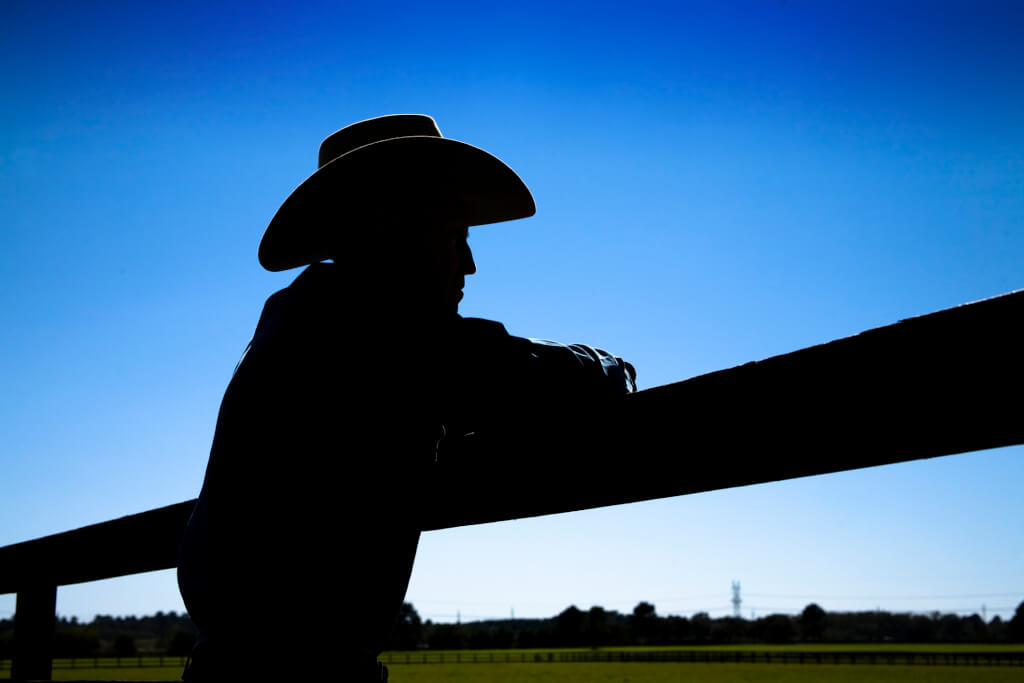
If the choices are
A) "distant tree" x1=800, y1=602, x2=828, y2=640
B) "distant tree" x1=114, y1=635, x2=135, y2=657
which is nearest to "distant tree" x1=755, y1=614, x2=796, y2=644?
"distant tree" x1=800, y1=602, x2=828, y2=640

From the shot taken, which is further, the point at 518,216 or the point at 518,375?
the point at 518,216

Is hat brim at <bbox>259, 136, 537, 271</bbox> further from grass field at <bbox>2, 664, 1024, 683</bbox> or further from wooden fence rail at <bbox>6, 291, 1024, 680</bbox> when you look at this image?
grass field at <bbox>2, 664, 1024, 683</bbox>

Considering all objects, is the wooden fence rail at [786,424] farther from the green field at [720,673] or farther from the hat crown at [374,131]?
the green field at [720,673]

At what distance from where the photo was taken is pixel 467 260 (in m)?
1.36

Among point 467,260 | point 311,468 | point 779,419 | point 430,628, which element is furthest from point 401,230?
point 430,628

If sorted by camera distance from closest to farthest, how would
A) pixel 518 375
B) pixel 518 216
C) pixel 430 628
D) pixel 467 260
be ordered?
pixel 518 375 → pixel 467 260 → pixel 518 216 → pixel 430 628

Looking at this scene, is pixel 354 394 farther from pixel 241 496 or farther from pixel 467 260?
pixel 467 260

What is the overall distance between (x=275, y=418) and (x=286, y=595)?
25 cm

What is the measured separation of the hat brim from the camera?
1331mm

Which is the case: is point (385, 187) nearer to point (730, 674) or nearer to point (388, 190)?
point (388, 190)

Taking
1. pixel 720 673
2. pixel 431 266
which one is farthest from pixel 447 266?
pixel 720 673

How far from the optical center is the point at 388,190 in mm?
1312

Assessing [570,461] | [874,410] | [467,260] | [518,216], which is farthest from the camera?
[518,216]

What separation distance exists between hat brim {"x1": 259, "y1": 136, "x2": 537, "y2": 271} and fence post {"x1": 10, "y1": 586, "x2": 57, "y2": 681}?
1.59 meters
